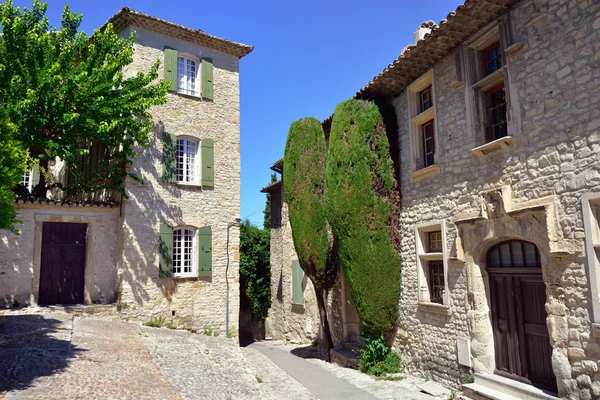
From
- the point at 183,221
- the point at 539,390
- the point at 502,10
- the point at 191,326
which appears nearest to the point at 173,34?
the point at 183,221

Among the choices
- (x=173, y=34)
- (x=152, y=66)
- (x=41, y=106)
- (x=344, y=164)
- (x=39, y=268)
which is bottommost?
(x=39, y=268)

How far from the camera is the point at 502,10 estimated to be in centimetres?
746

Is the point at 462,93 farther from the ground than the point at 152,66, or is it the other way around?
the point at 152,66

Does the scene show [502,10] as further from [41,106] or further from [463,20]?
[41,106]

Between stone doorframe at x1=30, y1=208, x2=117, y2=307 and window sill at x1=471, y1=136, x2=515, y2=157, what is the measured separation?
33.5 feet

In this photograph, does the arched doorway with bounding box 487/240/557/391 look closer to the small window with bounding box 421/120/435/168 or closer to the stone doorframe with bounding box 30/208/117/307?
the small window with bounding box 421/120/435/168

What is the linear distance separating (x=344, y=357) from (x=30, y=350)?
23.5ft

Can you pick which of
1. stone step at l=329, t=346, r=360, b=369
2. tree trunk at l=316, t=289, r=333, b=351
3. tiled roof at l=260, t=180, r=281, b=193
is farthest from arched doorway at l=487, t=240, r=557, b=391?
tiled roof at l=260, t=180, r=281, b=193

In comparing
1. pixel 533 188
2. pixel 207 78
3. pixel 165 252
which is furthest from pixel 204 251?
pixel 533 188

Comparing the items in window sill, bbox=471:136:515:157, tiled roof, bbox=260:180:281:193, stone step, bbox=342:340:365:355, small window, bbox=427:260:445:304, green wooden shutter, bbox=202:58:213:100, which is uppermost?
green wooden shutter, bbox=202:58:213:100

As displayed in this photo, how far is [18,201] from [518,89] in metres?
12.0

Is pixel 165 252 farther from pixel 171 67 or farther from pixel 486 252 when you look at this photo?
pixel 486 252

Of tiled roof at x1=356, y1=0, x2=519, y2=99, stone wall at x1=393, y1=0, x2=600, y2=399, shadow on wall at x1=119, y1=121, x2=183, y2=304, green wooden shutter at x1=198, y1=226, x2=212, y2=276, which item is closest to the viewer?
stone wall at x1=393, y1=0, x2=600, y2=399

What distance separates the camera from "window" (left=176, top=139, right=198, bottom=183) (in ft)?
45.8
